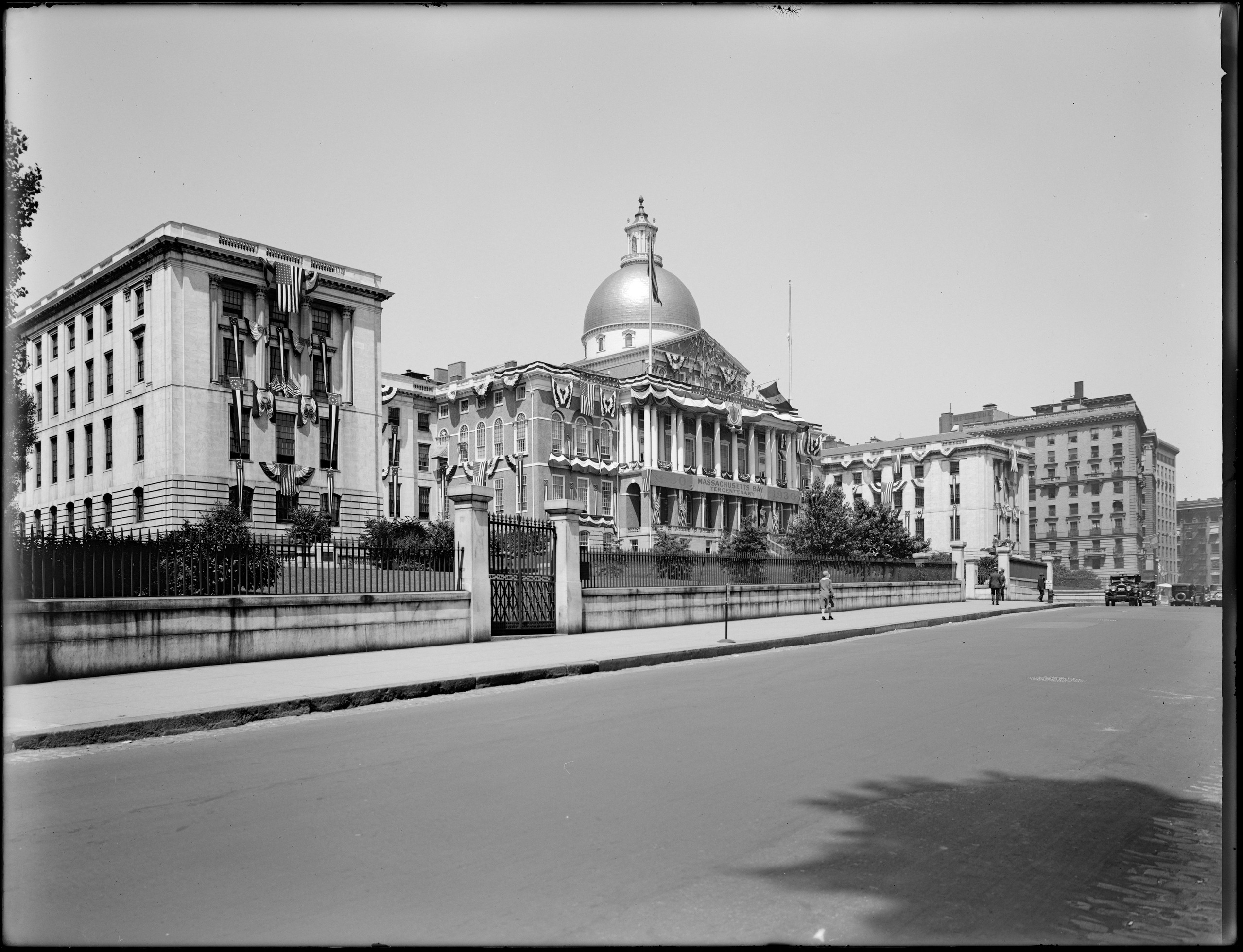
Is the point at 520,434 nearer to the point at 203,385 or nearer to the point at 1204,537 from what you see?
the point at 203,385

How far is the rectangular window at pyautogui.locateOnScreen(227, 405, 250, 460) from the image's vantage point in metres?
51.2

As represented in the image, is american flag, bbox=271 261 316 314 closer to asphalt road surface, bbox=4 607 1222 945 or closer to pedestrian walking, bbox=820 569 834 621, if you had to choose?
pedestrian walking, bbox=820 569 834 621

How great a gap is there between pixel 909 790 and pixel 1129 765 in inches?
88.8

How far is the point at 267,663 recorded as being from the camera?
47.9ft

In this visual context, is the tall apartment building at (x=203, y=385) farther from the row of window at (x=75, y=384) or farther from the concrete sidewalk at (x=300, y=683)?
the concrete sidewalk at (x=300, y=683)

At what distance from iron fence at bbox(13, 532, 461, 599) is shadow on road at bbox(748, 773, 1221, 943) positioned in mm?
11408

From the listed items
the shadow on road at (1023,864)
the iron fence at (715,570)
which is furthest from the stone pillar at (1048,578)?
the shadow on road at (1023,864)

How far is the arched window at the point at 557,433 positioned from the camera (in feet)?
214

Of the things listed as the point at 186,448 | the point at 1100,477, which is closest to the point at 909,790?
the point at 186,448

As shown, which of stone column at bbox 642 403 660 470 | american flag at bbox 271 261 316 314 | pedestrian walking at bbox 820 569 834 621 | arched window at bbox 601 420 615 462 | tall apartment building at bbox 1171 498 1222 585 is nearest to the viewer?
tall apartment building at bbox 1171 498 1222 585

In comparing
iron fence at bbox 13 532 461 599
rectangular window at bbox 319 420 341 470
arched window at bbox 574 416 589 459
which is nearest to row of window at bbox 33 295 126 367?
rectangular window at bbox 319 420 341 470

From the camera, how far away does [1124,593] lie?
48.0 m

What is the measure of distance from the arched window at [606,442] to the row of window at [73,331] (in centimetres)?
3089

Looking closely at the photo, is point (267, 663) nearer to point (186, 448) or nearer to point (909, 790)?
point (909, 790)
